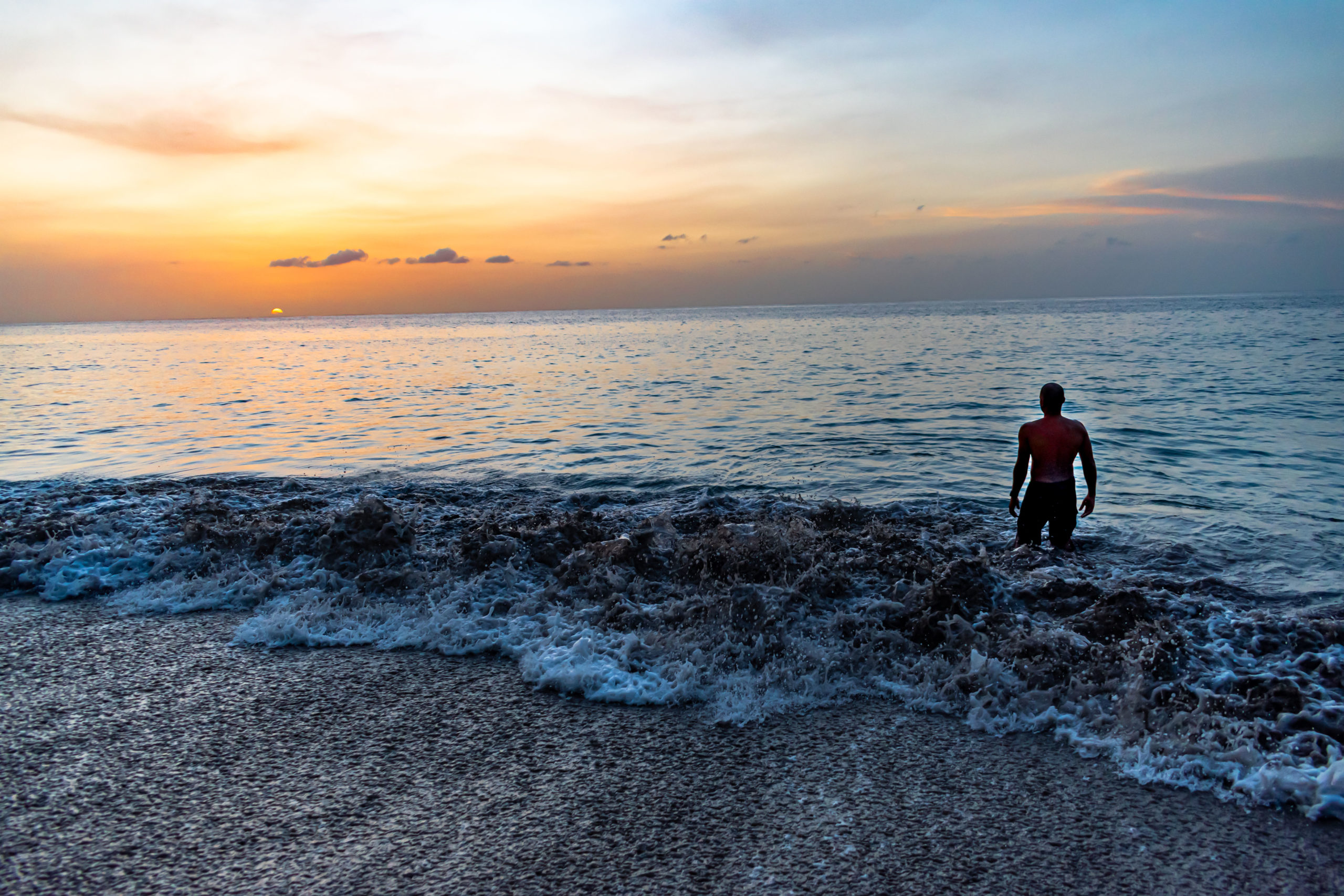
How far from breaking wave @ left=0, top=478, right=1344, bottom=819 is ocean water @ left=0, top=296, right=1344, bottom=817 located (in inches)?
1.1

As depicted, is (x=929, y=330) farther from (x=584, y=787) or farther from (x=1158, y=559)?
(x=584, y=787)

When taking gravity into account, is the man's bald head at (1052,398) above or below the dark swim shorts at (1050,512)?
above

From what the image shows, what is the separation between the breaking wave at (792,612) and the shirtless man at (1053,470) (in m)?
0.44

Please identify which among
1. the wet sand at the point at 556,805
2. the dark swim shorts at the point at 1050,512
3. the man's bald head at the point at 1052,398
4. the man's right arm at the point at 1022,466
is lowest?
the wet sand at the point at 556,805

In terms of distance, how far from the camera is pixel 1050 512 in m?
8.48

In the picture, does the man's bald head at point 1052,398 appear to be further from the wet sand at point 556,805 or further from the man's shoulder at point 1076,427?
the wet sand at point 556,805

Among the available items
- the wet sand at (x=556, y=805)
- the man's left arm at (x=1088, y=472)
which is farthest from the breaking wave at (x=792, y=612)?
the man's left arm at (x=1088, y=472)

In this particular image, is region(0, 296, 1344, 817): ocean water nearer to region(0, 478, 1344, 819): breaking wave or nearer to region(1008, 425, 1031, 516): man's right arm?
region(0, 478, 1344, 819): breaking wave

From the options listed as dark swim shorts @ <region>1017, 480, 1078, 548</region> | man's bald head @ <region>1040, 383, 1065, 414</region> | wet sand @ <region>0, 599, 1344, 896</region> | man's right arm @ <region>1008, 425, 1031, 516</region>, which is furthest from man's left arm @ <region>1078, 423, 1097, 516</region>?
wet sand @ <region>0, 599, 1344, 896</region>

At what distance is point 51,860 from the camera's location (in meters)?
3.48

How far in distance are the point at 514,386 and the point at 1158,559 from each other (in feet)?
84.4

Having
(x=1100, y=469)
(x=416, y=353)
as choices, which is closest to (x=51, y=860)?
(x=1100, y=469)

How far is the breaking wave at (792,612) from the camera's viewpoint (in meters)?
4.62

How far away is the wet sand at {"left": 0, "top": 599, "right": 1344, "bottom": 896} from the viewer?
333 centimetres
